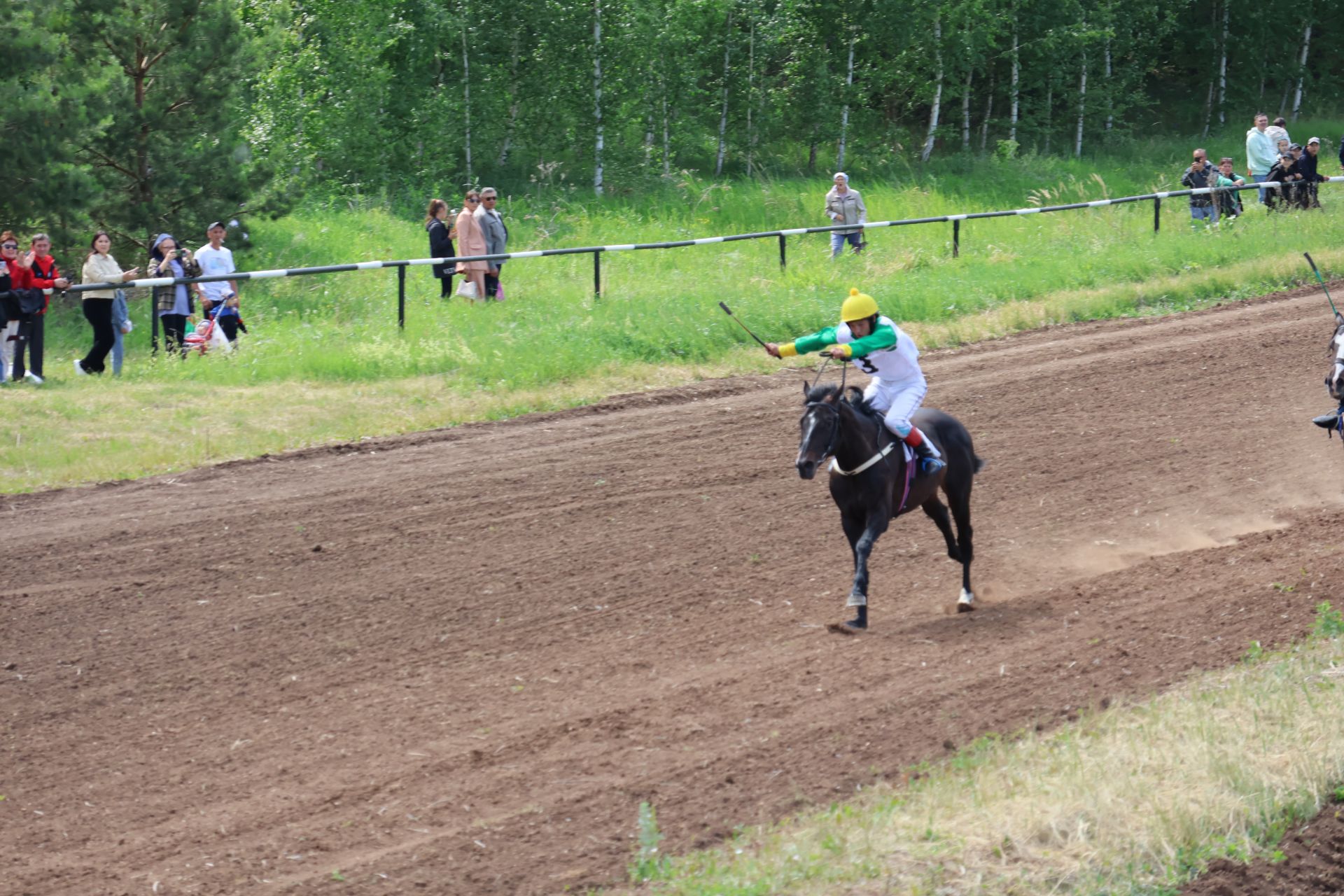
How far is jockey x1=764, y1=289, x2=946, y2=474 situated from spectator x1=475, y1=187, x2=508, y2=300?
1049 centimetres

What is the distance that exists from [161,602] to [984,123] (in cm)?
3245

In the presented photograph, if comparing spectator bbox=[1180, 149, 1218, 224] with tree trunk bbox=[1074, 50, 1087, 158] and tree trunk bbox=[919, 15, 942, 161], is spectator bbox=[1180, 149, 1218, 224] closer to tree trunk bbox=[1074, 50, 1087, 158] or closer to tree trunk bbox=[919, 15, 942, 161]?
tree trunk bbox=[919, 15, 942, 161]

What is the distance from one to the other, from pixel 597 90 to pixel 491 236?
1334 centimetres

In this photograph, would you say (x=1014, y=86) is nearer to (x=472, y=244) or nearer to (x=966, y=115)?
(x=966, y=115)

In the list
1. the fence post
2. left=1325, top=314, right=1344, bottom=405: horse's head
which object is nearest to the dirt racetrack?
left=1325, top=314, right=1344, bottom=405: horse's head

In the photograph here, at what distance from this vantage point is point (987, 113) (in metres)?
40.3

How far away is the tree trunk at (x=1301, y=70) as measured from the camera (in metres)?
42.6

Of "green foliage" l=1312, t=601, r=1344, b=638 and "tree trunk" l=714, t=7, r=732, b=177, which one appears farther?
"tree trunk" l=714, t=7, r=732, b=177

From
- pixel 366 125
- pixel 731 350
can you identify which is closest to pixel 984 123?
pixel 366 125

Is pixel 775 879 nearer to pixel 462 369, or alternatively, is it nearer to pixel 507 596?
pixel 507 596

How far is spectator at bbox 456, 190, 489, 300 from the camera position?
67.8 ft

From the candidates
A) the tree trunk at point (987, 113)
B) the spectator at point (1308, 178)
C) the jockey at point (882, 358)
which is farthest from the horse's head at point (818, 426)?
the tree trunk at point (987, 113)

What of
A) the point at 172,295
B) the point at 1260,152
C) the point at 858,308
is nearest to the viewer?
the point at 858,308

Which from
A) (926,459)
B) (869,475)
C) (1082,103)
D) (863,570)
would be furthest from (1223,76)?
(863,570)
